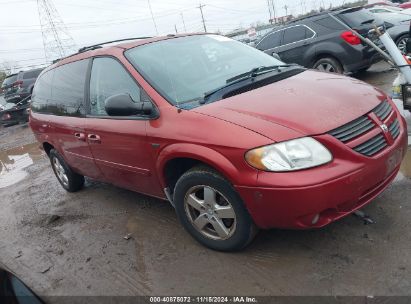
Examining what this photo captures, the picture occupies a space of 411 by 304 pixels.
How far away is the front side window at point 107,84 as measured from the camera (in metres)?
3.66

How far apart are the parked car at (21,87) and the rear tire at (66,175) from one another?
11.7m

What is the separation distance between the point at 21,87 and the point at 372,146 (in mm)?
18039

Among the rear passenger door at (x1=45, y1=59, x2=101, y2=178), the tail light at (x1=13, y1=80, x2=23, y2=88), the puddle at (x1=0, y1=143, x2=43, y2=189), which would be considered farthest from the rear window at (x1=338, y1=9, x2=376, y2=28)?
the tail light at (x1=13, y1=80, x2=23, y2=88)

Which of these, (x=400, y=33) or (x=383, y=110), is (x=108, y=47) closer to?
(x=383, y=110)

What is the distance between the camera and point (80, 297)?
10.6ft

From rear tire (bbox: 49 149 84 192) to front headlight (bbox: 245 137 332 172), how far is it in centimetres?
352

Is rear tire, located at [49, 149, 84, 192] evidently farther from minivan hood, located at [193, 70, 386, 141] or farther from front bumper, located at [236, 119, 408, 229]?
front bumper, located at [236, 119, 408, 229]

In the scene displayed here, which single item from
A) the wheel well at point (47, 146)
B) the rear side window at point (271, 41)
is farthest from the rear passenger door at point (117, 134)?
the rear side window at point (271, 41)

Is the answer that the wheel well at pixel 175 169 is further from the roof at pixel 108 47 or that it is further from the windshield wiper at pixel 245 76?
the roof at pixel 108 47

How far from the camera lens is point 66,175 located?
5629 mm

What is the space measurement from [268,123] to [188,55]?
145 cm

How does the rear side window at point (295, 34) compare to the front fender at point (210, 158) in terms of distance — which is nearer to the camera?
the front fender at point (210, 158)

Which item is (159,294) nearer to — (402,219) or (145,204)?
(145,204)

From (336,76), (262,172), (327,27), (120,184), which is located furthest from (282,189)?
(327,27)
